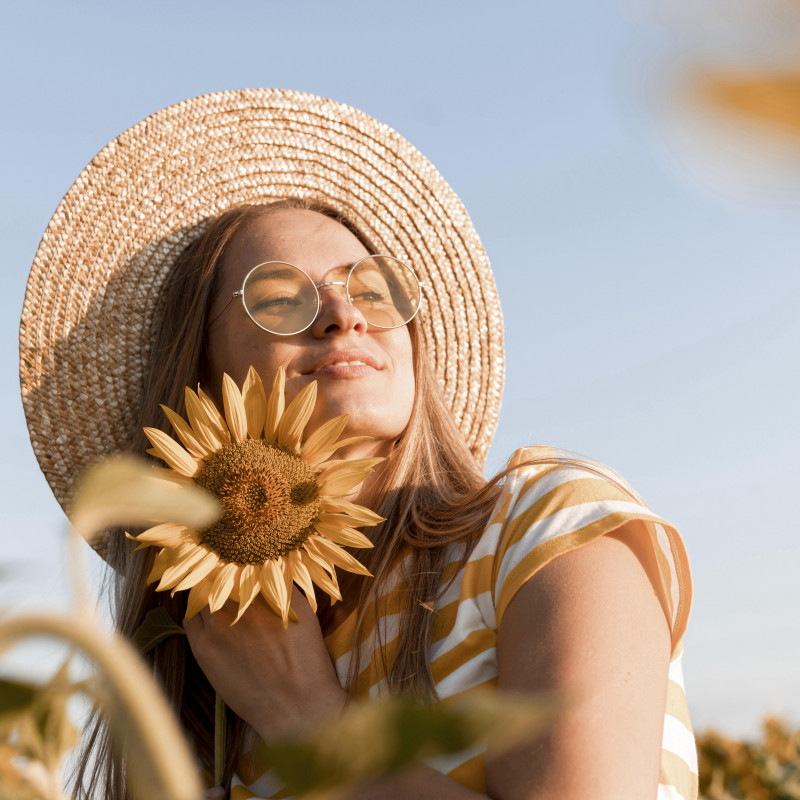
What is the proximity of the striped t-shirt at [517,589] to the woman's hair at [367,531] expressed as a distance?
2 cm

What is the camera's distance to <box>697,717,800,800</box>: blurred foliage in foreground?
284 centimetres

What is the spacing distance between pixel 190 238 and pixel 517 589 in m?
1.32

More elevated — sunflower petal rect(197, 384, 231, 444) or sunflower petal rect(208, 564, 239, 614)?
sunflower petal rect(197, 384, 231, 444)

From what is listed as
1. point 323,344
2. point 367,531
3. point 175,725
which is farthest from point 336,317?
point 175,725

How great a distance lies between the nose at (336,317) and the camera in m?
1.85

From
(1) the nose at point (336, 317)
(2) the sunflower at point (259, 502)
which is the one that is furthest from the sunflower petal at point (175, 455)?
(1) the nose at point (336, 317)

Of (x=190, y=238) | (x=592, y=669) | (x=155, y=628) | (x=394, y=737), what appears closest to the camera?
(x=394, y=737)

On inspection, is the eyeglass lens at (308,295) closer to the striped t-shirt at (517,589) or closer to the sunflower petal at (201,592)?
the striped t-shirt at (517,589)

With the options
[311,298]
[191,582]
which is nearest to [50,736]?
[191,582]

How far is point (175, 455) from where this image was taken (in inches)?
50.0

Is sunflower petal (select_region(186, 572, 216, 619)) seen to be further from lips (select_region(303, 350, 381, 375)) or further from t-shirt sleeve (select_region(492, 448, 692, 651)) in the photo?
lips (select_region(303, 350, 381, 375))

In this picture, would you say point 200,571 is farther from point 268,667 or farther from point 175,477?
point 268,667

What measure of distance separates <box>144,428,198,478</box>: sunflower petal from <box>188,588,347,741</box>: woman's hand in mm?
295

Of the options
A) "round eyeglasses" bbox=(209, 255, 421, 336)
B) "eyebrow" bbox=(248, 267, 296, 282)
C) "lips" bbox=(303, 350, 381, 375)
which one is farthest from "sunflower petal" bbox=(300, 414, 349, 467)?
"eyebrow" bbox=(248, 267, 296, 282)
